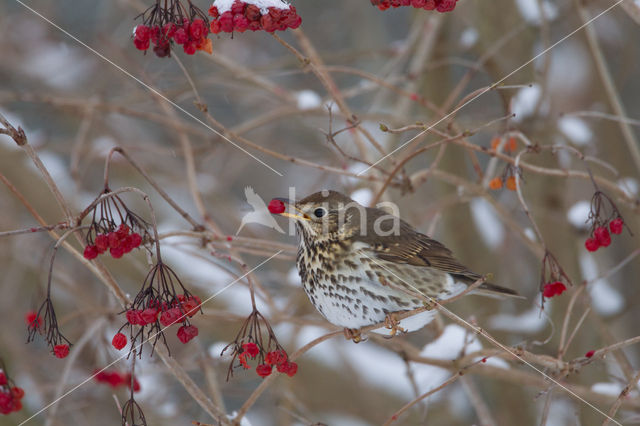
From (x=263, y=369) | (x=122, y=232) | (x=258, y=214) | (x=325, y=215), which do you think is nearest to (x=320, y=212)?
(x=325, y=215)

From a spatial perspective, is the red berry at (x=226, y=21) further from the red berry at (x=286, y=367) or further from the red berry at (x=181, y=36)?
the red berry at (x=286, y=367)

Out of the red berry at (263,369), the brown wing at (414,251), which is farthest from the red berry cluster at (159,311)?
the brown wing at (414,251)

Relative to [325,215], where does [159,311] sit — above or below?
below

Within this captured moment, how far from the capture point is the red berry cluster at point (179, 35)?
2.02 metres

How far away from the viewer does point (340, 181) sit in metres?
3.63

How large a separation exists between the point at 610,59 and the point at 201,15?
412 centimetres

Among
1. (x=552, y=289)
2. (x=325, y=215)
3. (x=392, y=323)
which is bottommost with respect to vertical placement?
(x=552, y=289)

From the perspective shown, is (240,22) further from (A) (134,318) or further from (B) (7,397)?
(B) (7,397)

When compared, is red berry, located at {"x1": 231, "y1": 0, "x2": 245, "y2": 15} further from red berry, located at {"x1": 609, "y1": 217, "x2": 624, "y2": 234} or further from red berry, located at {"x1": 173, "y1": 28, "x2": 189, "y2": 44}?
red berry, located at {"x1": 609, "y1": 217, "x2": 624, "y2": 234}

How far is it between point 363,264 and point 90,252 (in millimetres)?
1134

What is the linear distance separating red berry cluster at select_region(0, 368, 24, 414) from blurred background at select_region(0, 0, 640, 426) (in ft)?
1.37

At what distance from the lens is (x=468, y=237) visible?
185 inches

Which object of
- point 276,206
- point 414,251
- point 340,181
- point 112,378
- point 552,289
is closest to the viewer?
point 552,289

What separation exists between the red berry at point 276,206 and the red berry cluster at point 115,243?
0.63m
